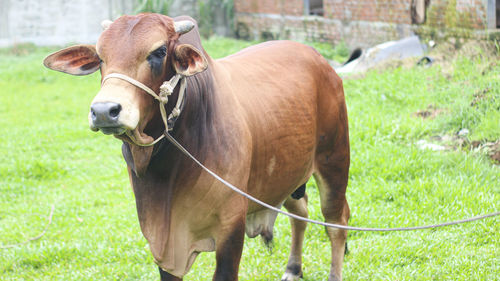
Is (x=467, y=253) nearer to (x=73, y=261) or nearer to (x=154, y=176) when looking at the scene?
(x=154, y=176)

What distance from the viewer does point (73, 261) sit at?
471cm

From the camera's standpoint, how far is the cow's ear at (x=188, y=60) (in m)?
2.74

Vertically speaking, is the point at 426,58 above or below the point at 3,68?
above

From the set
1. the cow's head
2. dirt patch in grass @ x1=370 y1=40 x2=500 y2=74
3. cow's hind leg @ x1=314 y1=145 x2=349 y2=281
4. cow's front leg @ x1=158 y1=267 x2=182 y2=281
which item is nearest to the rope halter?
the cow's head

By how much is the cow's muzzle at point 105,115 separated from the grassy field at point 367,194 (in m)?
2.14

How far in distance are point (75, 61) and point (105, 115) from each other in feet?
2.19

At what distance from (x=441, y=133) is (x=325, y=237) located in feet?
7.17

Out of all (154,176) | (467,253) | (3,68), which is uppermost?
(154,176)

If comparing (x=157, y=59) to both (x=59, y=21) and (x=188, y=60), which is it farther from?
(x=59, y=21)

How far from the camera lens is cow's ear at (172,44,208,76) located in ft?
9.00

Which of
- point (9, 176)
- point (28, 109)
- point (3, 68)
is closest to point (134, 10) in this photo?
point (3, 68)

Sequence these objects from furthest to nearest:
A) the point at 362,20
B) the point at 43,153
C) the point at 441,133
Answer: the point at 362,20 < the point at 43,153 < the point at 441,133

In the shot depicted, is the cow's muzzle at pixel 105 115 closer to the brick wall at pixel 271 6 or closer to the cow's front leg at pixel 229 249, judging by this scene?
the cow's front leg at pixel 229 249

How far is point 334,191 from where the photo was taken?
404 centimetres
